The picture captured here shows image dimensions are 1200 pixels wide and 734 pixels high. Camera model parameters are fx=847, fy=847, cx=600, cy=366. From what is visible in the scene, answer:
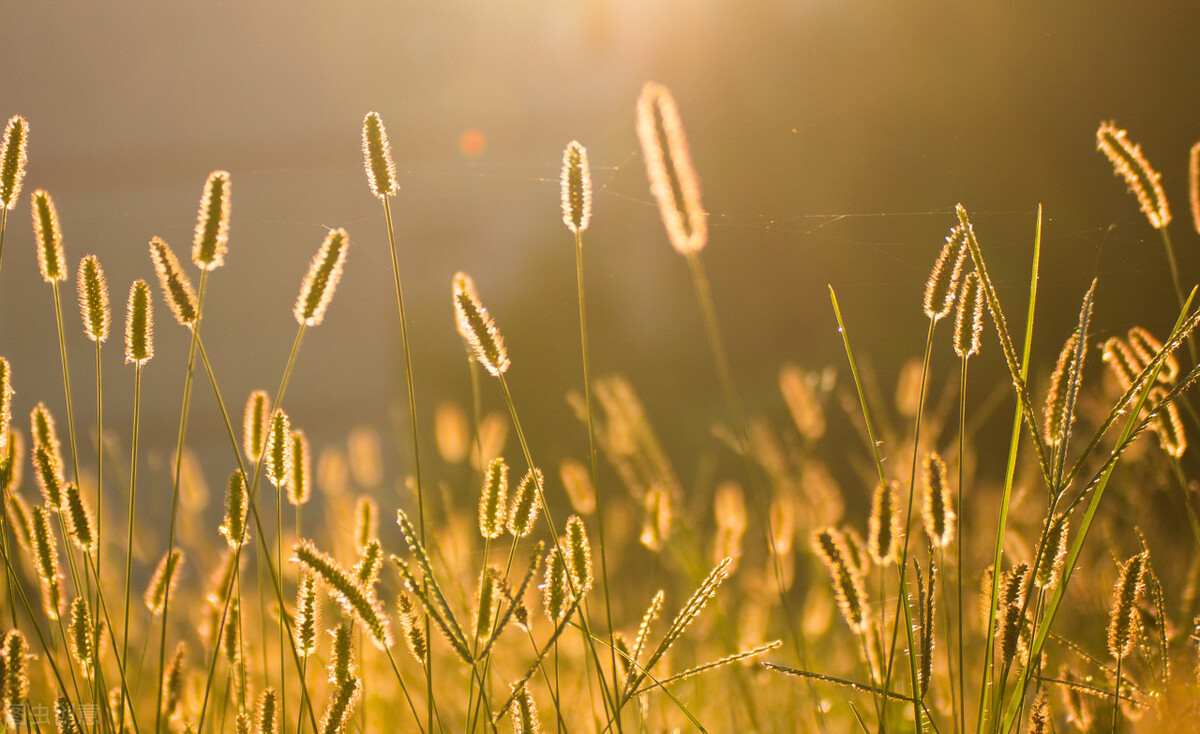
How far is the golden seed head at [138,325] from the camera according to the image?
2.01 ft

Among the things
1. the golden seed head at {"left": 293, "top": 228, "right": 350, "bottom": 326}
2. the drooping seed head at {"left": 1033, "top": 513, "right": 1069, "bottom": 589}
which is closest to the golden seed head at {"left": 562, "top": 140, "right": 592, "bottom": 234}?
the golden seed head at {"left": 293, "top": 228, "right": 350, "bottom": 326}

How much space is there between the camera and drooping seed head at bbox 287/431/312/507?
25.6 inches

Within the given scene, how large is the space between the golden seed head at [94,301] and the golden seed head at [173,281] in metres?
0.07

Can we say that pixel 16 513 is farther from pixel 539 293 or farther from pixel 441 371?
pixel 441 371

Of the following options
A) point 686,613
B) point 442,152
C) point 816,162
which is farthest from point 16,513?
point 816,162

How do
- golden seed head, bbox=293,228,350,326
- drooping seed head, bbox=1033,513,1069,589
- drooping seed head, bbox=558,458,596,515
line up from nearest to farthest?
drooping seed head, bbox=1033,513,1069,589
golden seed head, bbox=293,228,350,326
drooping seed head, bbox=558,458,596,515

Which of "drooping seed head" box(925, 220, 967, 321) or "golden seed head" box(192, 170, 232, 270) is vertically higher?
"golden seed head" box(192, 170, 232, 270)

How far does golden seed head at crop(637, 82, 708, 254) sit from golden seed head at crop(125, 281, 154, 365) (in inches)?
15.3

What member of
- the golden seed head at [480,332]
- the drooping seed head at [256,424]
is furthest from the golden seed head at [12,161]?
the golden seed head at [480,332]

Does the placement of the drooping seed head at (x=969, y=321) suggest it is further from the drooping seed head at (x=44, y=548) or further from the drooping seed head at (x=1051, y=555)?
the drooping seed head at (x=44, y=548)

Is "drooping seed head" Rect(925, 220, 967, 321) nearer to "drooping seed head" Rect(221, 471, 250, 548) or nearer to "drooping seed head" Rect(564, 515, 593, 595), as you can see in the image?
"drooping seed head" Rect(564, 515, 593, 595)

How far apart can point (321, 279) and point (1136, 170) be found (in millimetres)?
650

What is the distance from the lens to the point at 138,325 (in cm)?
62

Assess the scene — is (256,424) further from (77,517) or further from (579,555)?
(579,555)
